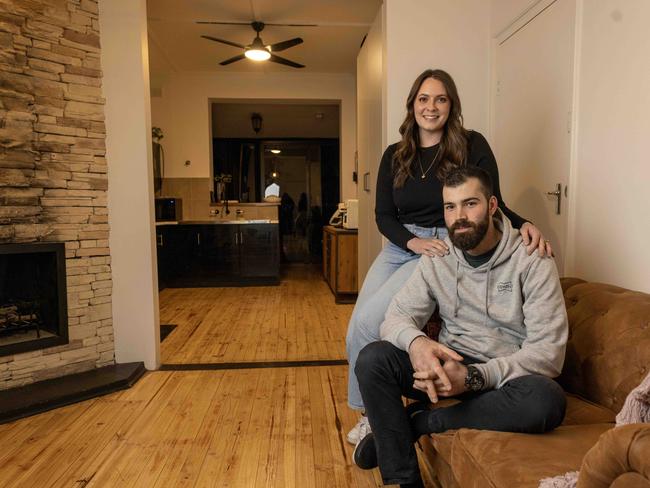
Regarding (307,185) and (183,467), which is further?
(307,185)

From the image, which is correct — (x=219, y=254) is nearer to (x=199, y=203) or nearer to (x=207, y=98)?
(x=199, y=203)

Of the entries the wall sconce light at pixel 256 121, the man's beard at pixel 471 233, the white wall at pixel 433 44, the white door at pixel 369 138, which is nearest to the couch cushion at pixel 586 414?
the man's beard at pixel 471 233

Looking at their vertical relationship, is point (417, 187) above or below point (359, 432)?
above

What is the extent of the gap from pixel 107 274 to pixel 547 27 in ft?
9.19

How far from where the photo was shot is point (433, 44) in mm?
2775

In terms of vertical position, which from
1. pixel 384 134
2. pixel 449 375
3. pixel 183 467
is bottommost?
pixel 183 467

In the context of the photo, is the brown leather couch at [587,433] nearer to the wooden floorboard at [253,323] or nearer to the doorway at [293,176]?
the wooden floorboard at [253,323]

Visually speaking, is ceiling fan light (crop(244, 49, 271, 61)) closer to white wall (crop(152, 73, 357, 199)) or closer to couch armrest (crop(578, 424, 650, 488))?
white wall (crop(152, 73, 357, 199))

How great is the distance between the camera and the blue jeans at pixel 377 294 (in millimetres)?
1747

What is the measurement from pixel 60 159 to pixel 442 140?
82.3 inches

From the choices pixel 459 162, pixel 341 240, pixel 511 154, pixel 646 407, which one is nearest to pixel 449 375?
pixel 646 407

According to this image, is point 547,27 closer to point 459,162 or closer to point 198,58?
point 459,162

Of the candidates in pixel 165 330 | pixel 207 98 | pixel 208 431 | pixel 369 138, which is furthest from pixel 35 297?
pixel 207 98

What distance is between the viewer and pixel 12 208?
7.80ft
